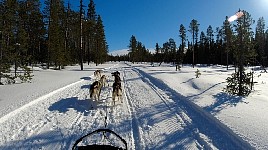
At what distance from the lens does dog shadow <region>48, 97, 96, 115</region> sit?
879cm

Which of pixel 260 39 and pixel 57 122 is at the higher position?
pixel 260 39

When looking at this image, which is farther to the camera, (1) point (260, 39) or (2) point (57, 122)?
(1) point (260, 39)

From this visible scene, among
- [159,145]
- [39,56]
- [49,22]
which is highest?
[49,22]

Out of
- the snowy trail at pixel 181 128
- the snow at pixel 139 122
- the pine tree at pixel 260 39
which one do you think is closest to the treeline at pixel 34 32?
the snow at pixel 139 122

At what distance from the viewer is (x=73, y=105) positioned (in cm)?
952

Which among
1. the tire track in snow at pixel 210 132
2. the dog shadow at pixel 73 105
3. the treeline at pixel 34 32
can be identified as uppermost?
the treeline at pixel 34 32

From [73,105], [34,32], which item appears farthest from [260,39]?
[73,105]

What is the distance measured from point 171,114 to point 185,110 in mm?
845

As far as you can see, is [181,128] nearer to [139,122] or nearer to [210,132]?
[210,132]

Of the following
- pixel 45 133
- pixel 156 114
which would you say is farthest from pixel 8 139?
pixel 156 114

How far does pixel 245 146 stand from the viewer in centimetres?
539

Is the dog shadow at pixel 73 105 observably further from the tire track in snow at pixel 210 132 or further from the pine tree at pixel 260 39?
the pine tree at pixel 260 39

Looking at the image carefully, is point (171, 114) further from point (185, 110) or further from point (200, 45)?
point (200, 45)

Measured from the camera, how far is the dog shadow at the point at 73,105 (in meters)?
8.79
